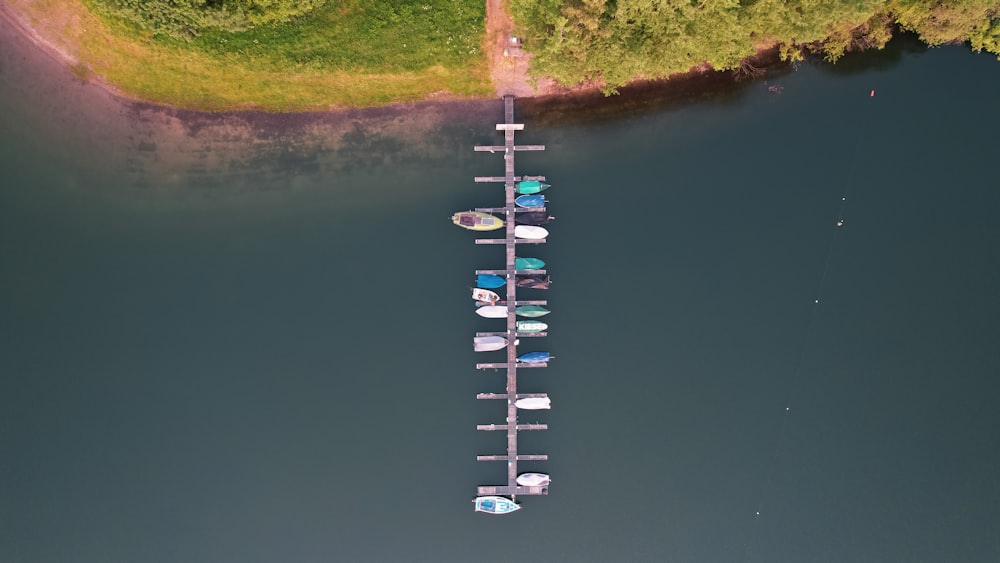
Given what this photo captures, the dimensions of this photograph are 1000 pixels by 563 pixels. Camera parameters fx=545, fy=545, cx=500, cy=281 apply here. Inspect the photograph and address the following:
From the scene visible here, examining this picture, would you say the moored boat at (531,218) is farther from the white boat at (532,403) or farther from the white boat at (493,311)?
the white boat at (532,403)

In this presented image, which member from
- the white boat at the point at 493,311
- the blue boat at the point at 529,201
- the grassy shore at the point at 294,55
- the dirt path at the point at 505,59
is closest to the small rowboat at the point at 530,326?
the white boat at the point at 493,311

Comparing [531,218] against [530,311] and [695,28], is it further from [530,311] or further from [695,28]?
[695,28]

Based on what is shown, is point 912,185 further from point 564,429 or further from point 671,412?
point 564,429

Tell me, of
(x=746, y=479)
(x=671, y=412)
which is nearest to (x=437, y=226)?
(x=671, y=412)

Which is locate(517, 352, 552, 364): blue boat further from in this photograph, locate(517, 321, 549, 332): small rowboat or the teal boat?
the teal boat

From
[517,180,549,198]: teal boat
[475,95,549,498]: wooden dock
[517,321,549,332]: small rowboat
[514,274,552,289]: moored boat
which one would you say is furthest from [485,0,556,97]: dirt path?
[517,321,549,332]: small rowboat

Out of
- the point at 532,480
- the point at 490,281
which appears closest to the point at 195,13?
the point at 490,281
